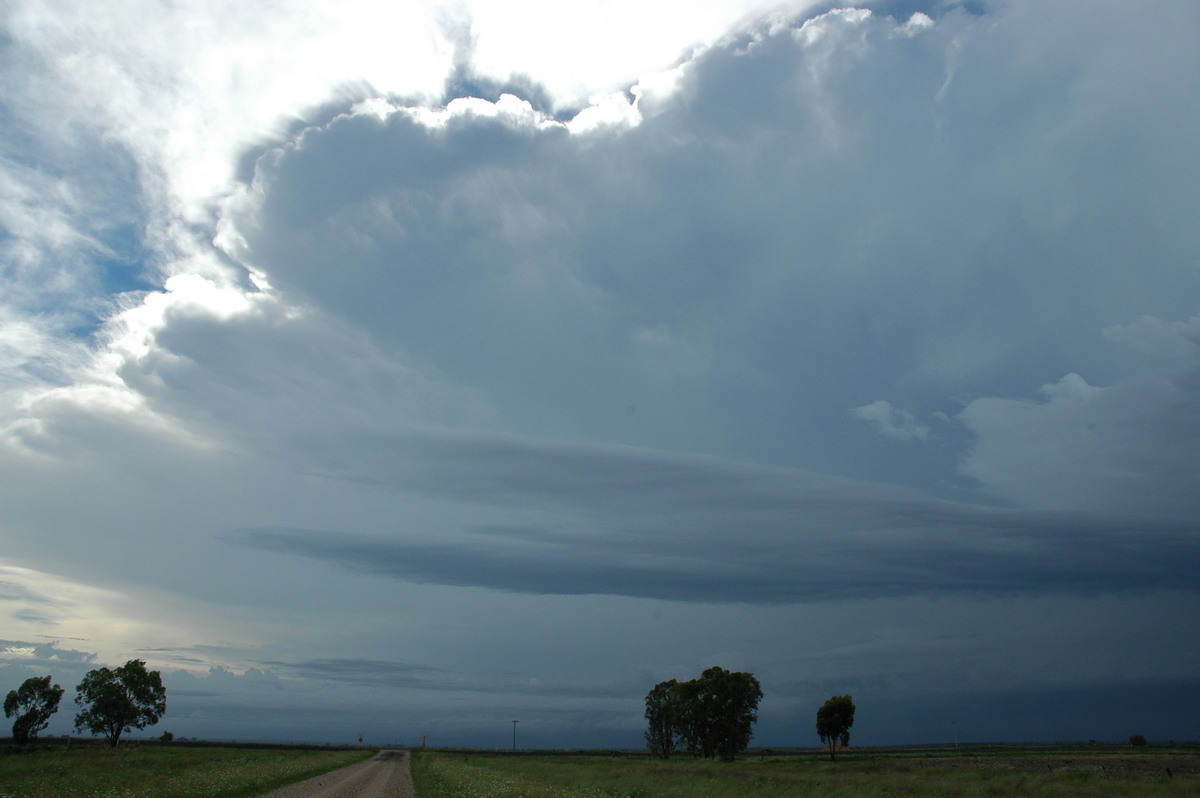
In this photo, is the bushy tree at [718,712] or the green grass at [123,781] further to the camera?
the bushy tree at [718,712]

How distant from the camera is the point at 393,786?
179 feet

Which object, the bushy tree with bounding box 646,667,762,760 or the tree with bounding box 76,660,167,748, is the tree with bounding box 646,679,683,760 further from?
the tree with bounding box 76,660,167,748

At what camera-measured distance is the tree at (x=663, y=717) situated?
12162 centimetres

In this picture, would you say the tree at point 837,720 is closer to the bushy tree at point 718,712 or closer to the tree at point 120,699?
the bushy tree at point 718,712

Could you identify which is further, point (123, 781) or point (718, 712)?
point (718, 712)

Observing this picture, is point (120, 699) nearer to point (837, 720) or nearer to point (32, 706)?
point (32, 706)

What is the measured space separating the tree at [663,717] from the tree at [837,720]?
22332 mm

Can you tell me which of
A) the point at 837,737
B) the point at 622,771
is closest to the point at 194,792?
the point at 622,771

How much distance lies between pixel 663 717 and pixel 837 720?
2948 centimetres

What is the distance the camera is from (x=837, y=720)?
365 feet

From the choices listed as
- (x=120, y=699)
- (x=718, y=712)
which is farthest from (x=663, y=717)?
(x=120, y=699)

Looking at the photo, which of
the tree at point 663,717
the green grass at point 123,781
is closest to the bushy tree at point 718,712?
the tree at point 663,717

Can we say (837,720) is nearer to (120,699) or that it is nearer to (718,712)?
(718,712)

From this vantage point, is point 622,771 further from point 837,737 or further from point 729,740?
point 837,737
